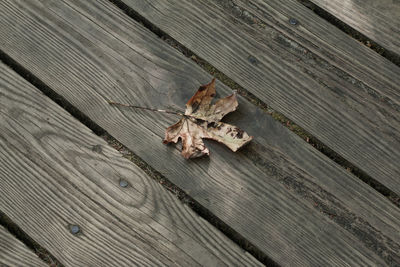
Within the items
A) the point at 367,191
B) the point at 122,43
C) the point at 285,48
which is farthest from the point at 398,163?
the point at 122,43

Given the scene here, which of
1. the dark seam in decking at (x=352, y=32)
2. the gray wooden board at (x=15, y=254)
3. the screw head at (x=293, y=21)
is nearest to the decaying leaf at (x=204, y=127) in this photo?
the screw head at (x=293, y=21)

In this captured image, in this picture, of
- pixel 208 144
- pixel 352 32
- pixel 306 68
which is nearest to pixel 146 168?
pixel 208 144

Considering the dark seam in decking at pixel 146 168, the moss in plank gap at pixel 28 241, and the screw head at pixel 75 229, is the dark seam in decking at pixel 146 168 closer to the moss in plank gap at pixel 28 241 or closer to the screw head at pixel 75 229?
the moss in plank gap at pixel 28 241

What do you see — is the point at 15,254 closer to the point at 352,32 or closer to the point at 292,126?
the point at 292,126

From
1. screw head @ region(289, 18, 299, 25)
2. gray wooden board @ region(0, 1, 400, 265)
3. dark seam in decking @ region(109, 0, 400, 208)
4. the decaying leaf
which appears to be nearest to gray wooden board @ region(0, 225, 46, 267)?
gray wooden board @ region(0, 1, 400, 265)

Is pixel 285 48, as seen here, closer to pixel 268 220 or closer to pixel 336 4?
pixel 336 4

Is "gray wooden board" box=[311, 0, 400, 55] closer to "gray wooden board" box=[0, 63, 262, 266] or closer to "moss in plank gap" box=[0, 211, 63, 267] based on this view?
"gray wooden board" box=[0, 63, 262, 266]
